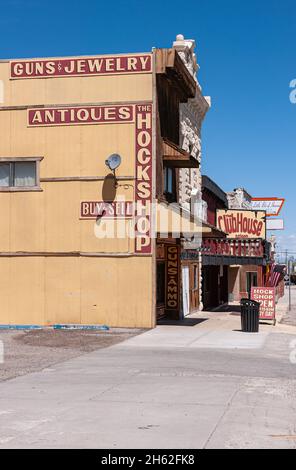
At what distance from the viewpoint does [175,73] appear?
25.6 meters

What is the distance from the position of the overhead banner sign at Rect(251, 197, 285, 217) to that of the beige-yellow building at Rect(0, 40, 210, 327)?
3144 centimetres

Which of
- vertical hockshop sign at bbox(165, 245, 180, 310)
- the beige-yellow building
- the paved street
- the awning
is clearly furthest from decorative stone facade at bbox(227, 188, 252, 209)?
the paved street

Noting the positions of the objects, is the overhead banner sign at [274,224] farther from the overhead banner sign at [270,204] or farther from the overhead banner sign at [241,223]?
the overhead banner sign at [241,223]

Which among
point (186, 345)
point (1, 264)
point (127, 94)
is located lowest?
point (186, 345)

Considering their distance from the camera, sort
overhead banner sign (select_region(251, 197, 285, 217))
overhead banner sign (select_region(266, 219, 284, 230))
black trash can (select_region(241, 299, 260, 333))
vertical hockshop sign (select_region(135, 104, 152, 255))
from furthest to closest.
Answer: overhead banner sign (select_region(251, 197, 285, 217))
overhead banner sign (select_region(266, 219, 284, 230))
vertical hockshop sign (select_region(135, 104, 152, 255))
black trash can (select_region(241, 299, 260, 333))

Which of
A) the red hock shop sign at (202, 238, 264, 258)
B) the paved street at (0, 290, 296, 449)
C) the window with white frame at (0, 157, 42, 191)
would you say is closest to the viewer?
the paved street at (0, 290, 296, 449)

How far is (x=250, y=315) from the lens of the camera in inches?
919

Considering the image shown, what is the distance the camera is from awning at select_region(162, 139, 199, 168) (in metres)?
25.6

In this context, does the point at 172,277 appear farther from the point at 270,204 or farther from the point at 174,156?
the point at 270,204

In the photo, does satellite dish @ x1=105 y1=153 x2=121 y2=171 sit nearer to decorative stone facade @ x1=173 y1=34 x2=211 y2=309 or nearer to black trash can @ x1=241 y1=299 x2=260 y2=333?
decorative stone facade @ x1=173 y1=34 x2=211 y2=309

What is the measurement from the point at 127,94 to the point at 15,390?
564 inches

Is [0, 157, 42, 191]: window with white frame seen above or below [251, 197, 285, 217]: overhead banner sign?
below

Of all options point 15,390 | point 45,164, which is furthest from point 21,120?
point 15,390
